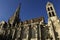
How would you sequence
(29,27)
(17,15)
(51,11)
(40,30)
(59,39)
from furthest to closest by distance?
(17,15), (51,11), (29,27), (40,30), (59,39)

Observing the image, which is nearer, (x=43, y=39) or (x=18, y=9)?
(x=43, y=39)

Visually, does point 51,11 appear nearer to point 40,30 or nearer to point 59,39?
point 40,30

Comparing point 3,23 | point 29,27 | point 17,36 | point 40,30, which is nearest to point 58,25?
point 40,30

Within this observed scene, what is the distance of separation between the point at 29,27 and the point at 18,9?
26.9 meters

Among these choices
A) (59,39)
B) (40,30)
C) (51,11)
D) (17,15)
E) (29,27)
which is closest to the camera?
(59,39)

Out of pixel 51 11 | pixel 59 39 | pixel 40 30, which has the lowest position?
pixel 59 39

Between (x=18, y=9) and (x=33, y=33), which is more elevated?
(x=18, y=9)

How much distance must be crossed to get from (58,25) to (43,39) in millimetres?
7386

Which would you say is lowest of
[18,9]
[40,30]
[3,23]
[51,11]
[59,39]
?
[59,39]

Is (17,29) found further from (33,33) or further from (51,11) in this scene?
(51,11)

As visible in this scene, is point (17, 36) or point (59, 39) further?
point (17, 36)

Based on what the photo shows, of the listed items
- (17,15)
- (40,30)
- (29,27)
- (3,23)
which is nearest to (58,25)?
(40,30)

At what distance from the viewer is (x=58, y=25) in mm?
41719

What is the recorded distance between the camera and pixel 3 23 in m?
50.4
